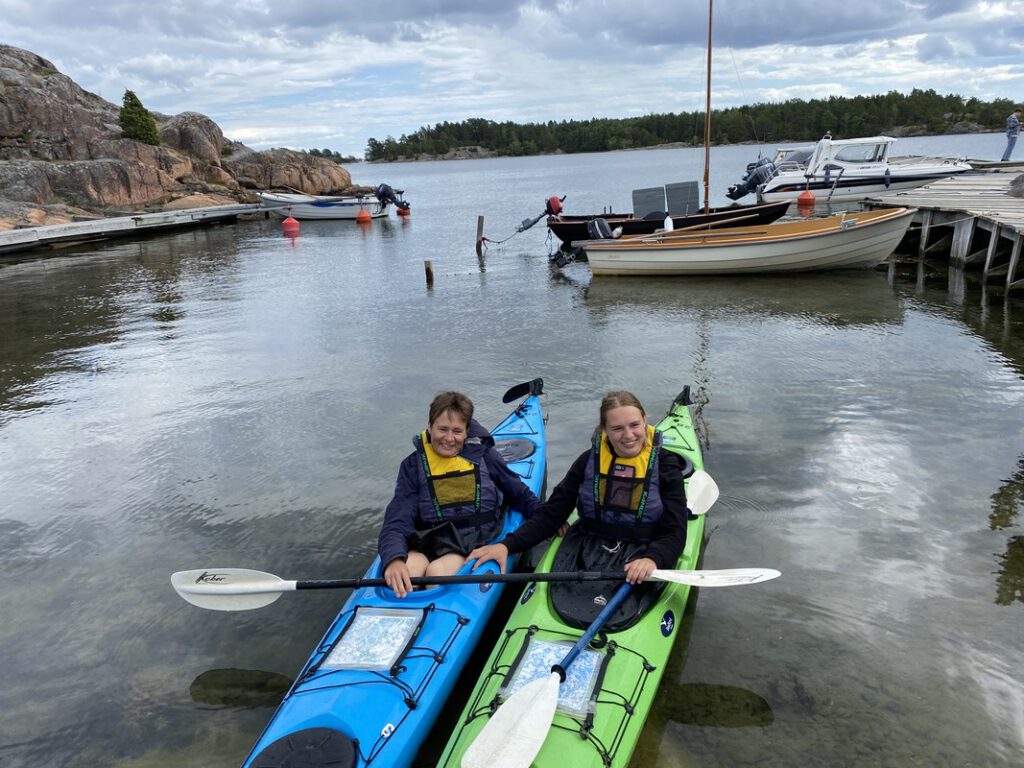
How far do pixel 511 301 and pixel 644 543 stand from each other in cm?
1177

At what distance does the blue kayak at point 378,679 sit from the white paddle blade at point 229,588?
26.9 inches

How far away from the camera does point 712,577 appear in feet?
13.4

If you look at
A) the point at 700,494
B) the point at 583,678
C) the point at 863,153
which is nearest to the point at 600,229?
the point at 863,153

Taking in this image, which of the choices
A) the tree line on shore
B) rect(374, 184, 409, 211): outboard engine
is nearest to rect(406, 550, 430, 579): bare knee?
rect(374, 184, 409, 211): outboard engine

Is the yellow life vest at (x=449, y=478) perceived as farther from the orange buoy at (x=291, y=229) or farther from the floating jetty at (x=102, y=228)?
the orange buoy at (x=291, y=229)

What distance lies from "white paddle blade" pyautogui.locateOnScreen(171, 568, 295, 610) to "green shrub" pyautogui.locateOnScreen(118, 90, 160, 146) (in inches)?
1577

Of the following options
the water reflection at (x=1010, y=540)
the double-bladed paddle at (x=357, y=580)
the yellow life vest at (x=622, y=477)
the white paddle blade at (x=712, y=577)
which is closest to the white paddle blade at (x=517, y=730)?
the double-bladed paddle at (x=357, y=580)

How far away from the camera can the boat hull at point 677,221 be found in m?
18.0

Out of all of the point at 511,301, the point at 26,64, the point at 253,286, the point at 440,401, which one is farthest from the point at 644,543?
the point at 26,64

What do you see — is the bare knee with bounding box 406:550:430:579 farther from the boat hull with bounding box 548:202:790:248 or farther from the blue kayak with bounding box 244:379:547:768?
the boat hull with bounding box 548:202:790:248

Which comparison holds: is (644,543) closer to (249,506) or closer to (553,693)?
(553,693)

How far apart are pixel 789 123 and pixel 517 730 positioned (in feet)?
379

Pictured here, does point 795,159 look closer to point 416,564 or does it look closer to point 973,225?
point 973,225

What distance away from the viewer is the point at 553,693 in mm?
3191
